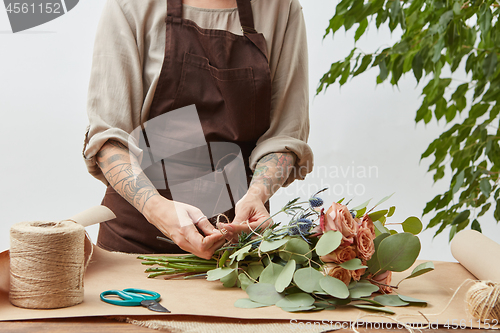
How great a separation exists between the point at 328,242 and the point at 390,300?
130mm

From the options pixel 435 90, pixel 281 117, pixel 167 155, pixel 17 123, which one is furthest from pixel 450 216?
pixel 17 123

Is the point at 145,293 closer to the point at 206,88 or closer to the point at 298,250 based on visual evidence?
the point at 298,250

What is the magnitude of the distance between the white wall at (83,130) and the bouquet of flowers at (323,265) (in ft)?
4.77

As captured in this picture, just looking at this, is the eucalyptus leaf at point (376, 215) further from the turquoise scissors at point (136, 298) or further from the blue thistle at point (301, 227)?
the turquoise scissors at point (136, 298)

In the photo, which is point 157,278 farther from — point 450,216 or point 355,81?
point 355,81

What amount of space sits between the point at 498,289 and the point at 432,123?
177cm

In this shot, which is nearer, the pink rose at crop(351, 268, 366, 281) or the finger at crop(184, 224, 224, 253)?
the pink rose at crop(351, 268, 366, 281)

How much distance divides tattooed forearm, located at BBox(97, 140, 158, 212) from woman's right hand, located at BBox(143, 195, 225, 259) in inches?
1.2

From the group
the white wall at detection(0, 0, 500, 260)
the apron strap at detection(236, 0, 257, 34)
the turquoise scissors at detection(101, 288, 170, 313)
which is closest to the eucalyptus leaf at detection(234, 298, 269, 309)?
the turquoise scissors at detection(101, 288, 170, 313)

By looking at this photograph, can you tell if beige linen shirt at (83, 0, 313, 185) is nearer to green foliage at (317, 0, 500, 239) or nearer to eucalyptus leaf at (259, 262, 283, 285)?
green foliage at (317, 0, 500, 239)

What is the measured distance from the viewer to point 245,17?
1042mm

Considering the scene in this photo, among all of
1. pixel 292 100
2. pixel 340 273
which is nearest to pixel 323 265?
pixel 340 273

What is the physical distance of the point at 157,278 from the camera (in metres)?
0.72

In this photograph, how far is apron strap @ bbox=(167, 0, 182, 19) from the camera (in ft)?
3.21
